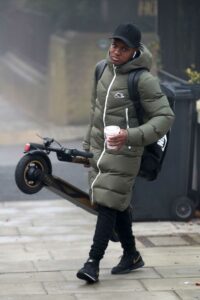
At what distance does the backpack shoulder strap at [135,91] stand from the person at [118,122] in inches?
1.0

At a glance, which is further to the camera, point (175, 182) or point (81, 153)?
point (175, 182)

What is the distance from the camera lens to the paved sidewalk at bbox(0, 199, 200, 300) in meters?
6.06

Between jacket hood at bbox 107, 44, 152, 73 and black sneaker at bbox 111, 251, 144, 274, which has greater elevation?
jacket hood at bbox 107, 44, 152, 73

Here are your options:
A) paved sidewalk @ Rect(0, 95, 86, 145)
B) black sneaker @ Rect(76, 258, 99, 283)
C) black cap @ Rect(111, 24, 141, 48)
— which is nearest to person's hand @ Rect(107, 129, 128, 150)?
black cap @ Rect(111, 24, 141, 48)

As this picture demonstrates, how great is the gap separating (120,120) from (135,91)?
22 cm

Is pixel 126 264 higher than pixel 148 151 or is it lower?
lower

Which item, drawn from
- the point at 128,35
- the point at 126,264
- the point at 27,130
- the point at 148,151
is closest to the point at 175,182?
the point at 126,264

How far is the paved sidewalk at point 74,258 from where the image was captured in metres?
6.06

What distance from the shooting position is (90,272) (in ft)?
20.2

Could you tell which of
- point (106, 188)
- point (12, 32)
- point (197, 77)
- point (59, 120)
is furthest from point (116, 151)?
point (12, 32)

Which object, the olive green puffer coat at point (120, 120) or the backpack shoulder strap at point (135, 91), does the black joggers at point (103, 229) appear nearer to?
the olive green puffer coat at point (120, 120)

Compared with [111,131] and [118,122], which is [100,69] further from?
[111,131]

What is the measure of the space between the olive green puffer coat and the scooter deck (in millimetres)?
290

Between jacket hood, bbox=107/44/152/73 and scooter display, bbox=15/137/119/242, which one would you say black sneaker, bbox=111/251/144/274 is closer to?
scooter display, bbox=15/137/119/242
